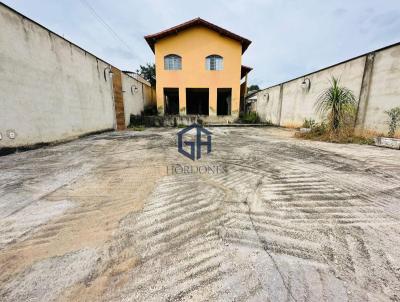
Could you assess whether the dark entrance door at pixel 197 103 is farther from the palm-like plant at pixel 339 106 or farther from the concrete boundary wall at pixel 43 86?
the palm-like plant at pixel 339 106

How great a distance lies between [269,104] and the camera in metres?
13.8

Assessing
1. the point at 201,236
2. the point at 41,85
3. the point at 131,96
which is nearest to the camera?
the point at 201,236

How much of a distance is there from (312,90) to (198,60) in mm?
8605

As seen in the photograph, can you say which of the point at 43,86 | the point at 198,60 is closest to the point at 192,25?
the point at 198,60

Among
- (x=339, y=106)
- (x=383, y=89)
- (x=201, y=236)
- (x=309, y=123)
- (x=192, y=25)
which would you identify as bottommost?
(x=201, y=236)

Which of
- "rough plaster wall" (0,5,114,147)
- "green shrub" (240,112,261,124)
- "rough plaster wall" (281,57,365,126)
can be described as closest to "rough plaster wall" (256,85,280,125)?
"green shrub" (240,112,261,124)

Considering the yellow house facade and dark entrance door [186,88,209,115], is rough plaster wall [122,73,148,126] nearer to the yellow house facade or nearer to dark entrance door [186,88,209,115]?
the yellow house facade

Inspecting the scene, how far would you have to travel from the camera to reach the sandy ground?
1.18 meters

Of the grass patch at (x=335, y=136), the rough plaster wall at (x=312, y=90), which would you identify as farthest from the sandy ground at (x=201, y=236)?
the rough plaster wall at (x=312, y=90)

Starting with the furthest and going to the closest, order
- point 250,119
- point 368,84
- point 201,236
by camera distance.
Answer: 1. point 250,119
2. point 368,84
3. point 201,236

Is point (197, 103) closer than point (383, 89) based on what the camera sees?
No

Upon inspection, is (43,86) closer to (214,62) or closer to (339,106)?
(339,106)

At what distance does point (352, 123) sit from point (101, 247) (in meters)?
8.25

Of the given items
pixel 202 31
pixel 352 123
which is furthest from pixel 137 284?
pixel 202 31
